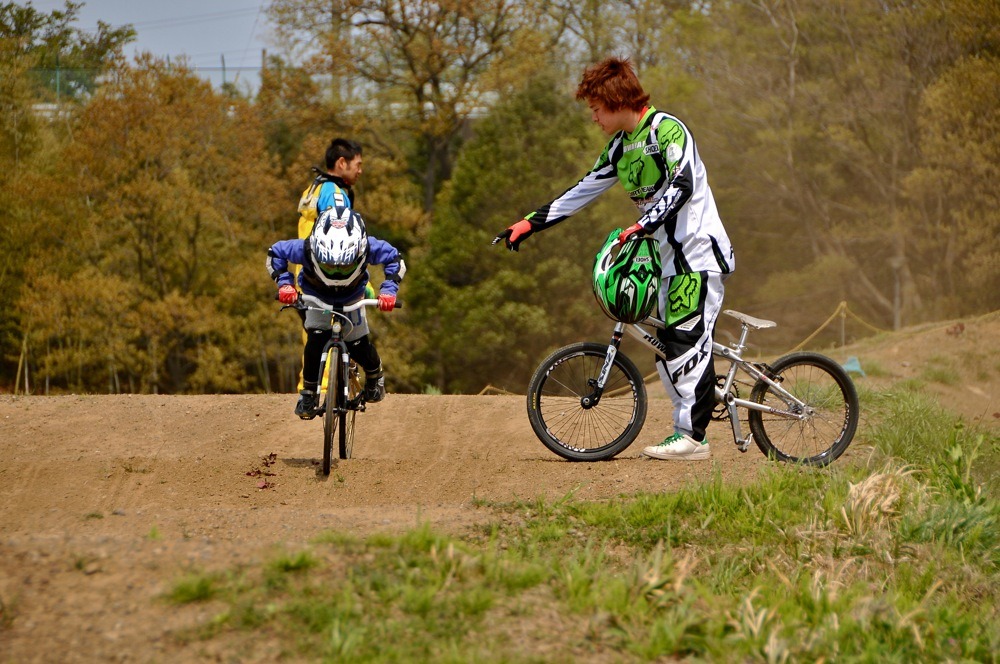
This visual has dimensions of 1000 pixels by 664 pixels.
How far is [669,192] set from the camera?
5.89 meters

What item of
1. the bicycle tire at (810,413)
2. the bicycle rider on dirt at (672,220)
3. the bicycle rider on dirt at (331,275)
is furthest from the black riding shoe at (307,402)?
the bicycle tire at (810,413)

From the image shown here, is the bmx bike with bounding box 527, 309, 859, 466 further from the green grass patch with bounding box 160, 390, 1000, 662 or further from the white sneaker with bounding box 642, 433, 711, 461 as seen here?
the green grass patch with bounding box 160, 390, 1000, 662

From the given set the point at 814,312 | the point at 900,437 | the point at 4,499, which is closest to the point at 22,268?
the point at 814,312

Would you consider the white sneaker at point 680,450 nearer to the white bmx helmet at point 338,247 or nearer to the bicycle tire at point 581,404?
the bicycle tire at point 581,404

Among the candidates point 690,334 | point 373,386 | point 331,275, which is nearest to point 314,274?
point 331,275

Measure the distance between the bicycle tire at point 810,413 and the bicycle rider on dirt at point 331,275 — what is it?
2217mm

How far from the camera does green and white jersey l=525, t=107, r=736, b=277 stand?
5.91 m

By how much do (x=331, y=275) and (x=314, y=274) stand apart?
0.11 meters

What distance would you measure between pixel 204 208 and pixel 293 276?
27386 mm

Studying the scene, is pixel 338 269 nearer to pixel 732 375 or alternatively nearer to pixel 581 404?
pixel 581 404

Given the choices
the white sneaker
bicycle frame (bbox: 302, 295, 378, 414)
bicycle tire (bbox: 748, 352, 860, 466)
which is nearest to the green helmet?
the white sneaker

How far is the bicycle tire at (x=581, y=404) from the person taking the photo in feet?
20.8

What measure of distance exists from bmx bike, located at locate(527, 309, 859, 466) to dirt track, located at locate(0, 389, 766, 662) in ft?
0.61

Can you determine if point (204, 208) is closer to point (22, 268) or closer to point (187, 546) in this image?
point (22, 268)
